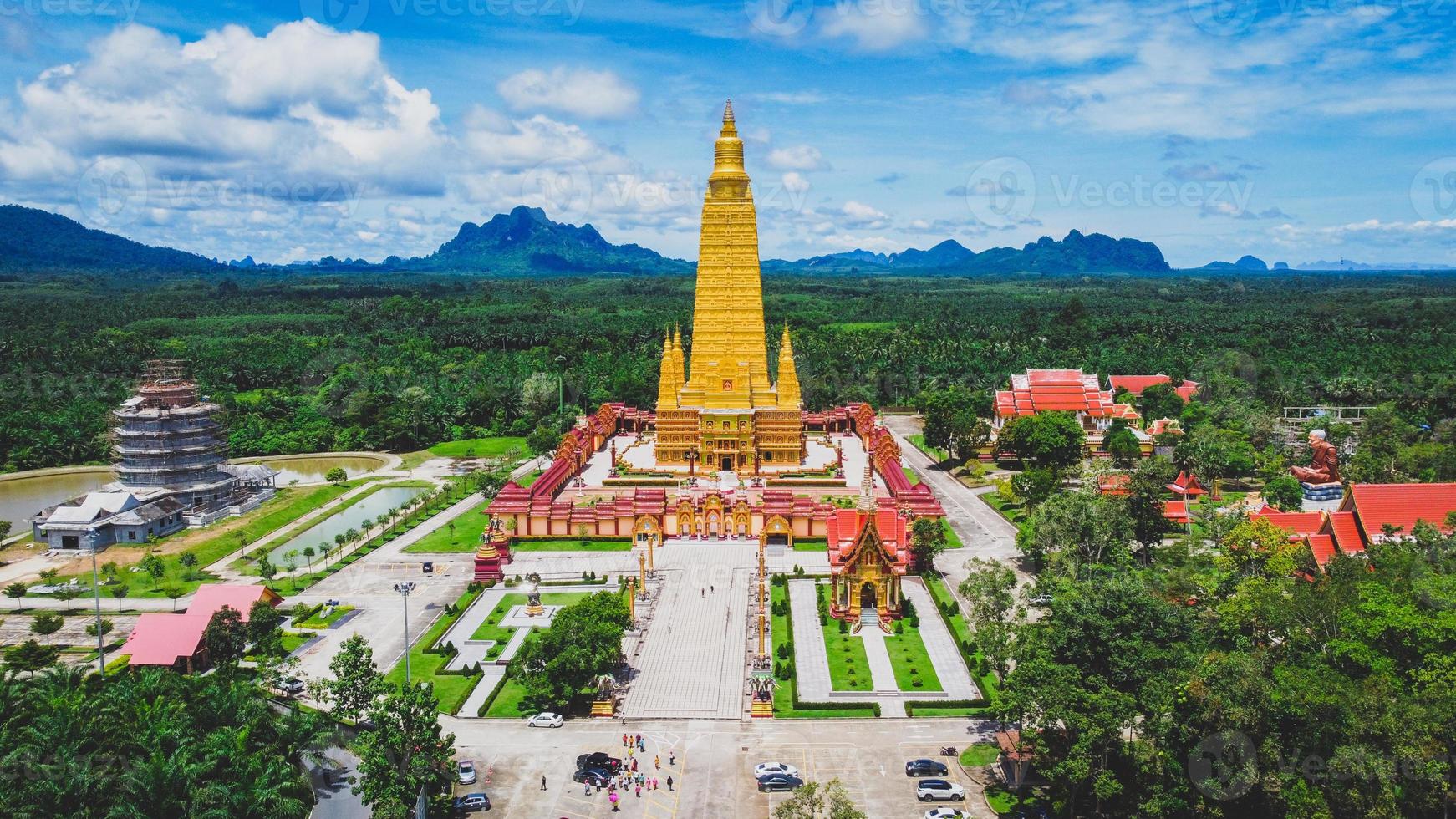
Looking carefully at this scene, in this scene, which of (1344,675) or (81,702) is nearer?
(1344,675)

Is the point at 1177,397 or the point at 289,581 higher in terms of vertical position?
the point at 1177,397

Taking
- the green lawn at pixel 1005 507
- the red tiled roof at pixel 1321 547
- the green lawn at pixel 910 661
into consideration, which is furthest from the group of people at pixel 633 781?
the green lawn at pixel 1005 507

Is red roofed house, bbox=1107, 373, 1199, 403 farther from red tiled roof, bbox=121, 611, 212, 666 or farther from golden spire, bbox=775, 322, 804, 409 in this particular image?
red tiled roof, bbox=121, 611, 212, 666

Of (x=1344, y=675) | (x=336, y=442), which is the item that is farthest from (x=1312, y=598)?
(x=336, y=442)

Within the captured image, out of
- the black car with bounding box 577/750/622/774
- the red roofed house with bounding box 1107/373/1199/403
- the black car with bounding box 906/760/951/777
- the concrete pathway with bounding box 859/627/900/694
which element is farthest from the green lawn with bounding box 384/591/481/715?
the red roofed house with bounding box 1107/373/1199/403

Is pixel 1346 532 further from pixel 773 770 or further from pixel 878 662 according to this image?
pixel 773 770

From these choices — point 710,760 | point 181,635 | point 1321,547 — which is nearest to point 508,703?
point 710,760

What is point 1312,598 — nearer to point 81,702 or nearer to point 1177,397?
point 81,702
